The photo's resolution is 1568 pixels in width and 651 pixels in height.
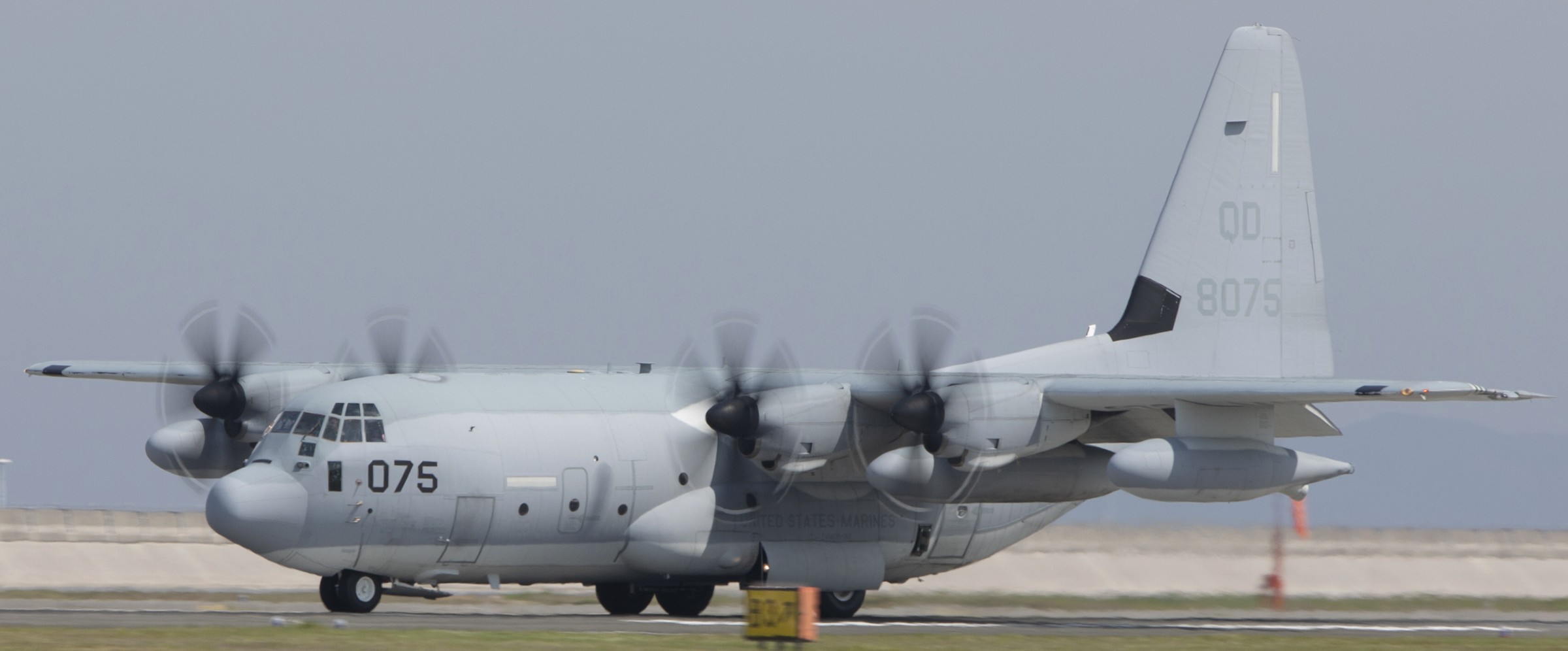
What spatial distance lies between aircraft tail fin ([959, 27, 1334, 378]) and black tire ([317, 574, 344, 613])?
1061cm

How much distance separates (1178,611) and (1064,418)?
618 centimetres

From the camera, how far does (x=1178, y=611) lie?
2805 cm

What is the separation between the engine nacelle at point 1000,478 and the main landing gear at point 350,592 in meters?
6.17

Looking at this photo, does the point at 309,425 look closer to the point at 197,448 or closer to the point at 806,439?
the point at 197,448

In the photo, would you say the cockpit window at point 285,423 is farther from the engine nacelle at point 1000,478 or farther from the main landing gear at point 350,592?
the engine nacelle at point 1000,478

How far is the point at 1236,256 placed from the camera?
26750mm

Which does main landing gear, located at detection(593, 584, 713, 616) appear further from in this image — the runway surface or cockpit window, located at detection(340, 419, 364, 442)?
cockpit window, located at detection(340, 419, 364, 442)

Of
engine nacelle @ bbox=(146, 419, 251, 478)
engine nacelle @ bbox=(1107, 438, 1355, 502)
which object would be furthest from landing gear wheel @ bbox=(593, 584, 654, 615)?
engine nacelle @ bbox=(1107, 438, 1355, 502)

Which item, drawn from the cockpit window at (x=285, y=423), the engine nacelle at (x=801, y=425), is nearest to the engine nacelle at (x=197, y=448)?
the cockpit window at (x=285, y=423)

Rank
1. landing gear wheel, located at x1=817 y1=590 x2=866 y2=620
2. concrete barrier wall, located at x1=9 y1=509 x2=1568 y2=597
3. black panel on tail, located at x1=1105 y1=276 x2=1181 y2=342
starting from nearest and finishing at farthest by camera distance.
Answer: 1. landing gear wheel, located at x1=817 y1=590 x2=866 y2=620
2. black panel on tail, located at x1=1105 y1=276 x2=1181 y2=342
3. concrete barrier wall, located at x1=9 y1=509 x2=1568 y2=597

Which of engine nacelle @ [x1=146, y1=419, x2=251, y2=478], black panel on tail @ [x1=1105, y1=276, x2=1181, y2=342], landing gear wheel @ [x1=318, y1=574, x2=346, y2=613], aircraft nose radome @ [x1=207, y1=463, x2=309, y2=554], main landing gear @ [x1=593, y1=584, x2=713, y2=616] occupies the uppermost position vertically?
black panel on tail @ [x1=1105, y1=276, x2=1181, y2=342]

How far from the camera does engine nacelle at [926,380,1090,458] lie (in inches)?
890

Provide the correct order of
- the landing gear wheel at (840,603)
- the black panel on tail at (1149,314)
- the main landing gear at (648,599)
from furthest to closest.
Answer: the black panel on tail at (1149,314) < the main landing gear at (648,599) < the landing gear wheel at (840,603)

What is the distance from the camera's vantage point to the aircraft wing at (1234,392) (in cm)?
2094
